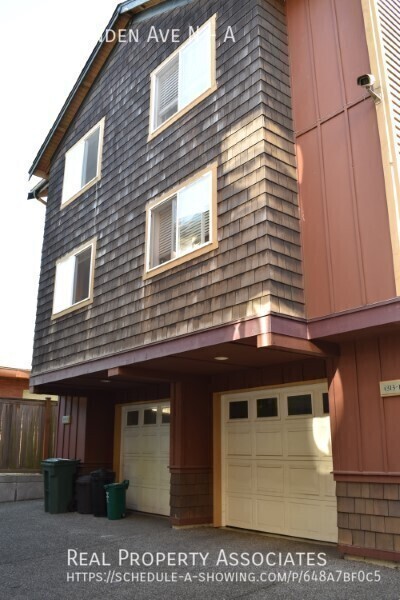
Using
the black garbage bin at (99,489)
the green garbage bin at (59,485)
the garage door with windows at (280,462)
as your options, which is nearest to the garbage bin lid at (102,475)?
the black garbage bin at (99,489)

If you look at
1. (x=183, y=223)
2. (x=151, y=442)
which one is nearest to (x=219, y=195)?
(x=183, y=223)

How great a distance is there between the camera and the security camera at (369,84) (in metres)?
6.25

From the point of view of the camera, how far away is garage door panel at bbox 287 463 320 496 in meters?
7.25

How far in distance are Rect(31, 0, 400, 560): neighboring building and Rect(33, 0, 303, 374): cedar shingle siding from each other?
0.10ft

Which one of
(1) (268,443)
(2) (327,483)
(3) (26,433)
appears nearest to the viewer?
(2) (327,483)

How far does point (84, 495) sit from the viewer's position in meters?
10.2

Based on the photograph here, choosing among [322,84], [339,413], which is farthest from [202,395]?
[322,84]

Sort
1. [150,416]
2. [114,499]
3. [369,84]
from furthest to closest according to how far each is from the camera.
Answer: [150,416]
[114,499]
[369,84]

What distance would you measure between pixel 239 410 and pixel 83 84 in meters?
7.93

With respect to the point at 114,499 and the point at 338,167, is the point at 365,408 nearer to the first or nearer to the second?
the point at 338,167

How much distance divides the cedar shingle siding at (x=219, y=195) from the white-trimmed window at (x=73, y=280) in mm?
262

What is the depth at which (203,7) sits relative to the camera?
8609 mm

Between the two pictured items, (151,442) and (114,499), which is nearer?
(114,499)

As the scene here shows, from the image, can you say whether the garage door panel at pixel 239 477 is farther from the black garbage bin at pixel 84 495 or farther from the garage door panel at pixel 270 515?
the black garbage bin at pixel 84 495
